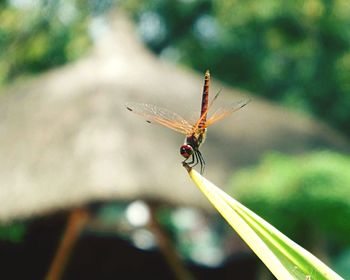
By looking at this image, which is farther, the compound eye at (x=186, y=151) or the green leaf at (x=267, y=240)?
the compound eye at (x=186, y=151)

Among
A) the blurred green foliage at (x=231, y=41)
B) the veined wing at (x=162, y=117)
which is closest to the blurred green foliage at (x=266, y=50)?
the blurred green foliage at (x=231, y=41)

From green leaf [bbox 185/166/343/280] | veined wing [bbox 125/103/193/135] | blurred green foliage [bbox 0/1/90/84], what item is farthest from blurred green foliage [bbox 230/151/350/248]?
blurred green foliage [bbox 0/1/90/84]

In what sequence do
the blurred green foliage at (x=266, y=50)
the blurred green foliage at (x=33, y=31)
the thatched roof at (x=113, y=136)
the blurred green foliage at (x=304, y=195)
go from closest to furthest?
the blurred green foliage at (x=304, y=195), the thatched roof at (x=113, y=136), the blurred green foliage at (x=33, y=31), the blurred green foliage at (x=266, y=50)

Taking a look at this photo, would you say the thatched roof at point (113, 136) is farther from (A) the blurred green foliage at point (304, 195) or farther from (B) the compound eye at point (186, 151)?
(B) the compound eye at point (186, 151)

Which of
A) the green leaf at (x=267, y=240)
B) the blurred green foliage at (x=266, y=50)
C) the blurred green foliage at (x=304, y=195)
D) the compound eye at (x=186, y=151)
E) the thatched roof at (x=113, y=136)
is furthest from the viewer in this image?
the blurred green foliage at (x=266, y=50)

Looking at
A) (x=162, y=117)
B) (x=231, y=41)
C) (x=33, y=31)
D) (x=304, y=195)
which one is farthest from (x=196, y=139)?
(x=231, y=41)

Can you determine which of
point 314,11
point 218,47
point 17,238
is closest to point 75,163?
point 17,238
